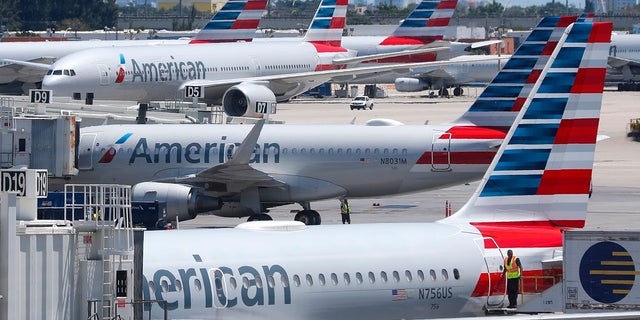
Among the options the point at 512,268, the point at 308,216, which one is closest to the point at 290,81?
the point at 308,216

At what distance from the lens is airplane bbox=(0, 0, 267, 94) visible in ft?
276

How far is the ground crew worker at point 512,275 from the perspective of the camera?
21.2 m

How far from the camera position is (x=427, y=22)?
92.4m

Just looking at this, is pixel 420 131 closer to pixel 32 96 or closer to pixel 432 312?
pixel 32 96

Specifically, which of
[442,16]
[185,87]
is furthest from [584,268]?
[442,16]

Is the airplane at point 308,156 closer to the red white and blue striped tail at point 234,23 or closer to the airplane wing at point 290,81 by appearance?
the airplane wing at point 290,81

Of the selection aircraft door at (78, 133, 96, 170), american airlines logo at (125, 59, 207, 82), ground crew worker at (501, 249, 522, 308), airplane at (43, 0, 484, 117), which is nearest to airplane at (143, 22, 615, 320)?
ground crew worker at (501, 249, 522, 308)

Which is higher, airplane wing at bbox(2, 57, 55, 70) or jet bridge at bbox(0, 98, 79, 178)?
jet bridge at bbox(0, 98, 79, 178)

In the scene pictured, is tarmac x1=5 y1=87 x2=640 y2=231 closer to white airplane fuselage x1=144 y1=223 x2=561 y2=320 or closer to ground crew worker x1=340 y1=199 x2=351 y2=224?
ground crew worker x1=340 y1=199 x2=351 y2=224

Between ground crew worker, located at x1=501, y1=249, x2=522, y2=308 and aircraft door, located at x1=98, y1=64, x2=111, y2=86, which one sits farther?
aircraft door, located at x1=98, y1=64, x2=111, y2=86

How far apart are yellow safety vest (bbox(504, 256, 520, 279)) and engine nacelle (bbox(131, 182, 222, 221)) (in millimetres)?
15819

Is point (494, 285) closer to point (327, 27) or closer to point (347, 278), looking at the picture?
point (347, 278)

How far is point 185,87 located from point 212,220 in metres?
21.2

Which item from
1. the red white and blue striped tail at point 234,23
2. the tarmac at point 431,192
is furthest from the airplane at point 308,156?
the red white and blue striped tail at point 234,23
